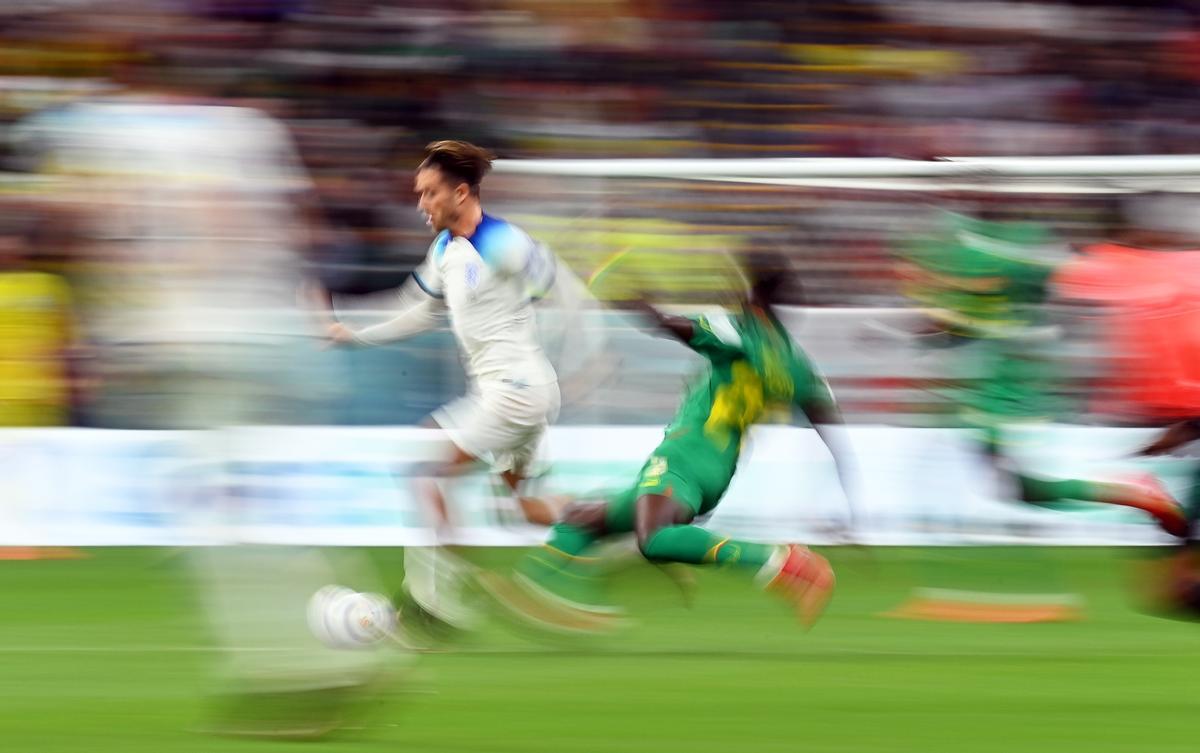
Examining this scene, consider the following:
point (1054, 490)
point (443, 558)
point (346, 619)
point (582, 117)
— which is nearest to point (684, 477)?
point (443, 558)

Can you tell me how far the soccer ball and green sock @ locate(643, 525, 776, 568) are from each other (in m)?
0.82

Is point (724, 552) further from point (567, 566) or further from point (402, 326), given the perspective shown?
point (402, 326)

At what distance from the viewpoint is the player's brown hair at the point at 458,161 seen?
6191 mm

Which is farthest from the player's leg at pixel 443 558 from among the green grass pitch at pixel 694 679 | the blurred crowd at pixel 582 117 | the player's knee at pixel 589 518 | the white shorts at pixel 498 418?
the blurred crowd at pixel 582 117

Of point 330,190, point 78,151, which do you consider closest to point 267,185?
point 78,151

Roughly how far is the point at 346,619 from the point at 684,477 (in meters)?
1.11

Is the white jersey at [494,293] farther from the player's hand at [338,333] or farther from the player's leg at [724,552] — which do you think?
the player's leg at [724,552]

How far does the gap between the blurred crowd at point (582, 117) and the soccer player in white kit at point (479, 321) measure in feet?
7.33

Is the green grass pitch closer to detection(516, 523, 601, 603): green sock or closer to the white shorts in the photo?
detection(516, 523, 601, 603): green sock

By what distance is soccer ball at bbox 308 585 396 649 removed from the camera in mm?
5621

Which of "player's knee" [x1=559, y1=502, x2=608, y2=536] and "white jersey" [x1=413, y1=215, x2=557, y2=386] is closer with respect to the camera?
"player's knee" [x1=559, y1=502, x2=608, y2=536]

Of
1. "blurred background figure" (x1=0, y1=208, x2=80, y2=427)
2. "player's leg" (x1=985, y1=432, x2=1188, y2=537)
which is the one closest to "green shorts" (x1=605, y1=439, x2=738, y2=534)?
"player's leg" (x1=985, y1=432, x2=1188, y2=537)

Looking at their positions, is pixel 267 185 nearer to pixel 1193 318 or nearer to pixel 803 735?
pixel 803 735

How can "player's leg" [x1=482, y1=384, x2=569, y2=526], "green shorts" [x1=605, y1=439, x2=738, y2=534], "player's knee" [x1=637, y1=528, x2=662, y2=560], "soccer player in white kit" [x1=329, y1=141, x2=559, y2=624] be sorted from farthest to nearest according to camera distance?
"player's leg" [x1=482, y1=384, x2=569, y2=526] < "soccer player in white kit" [x1=329, y1=141, x2=559, y2=624] < "green shorts" [x1=605, y1=439, x2=738, y2=534] < "player's knee" [x1=637, y1=528, x2=662, y2=560]
